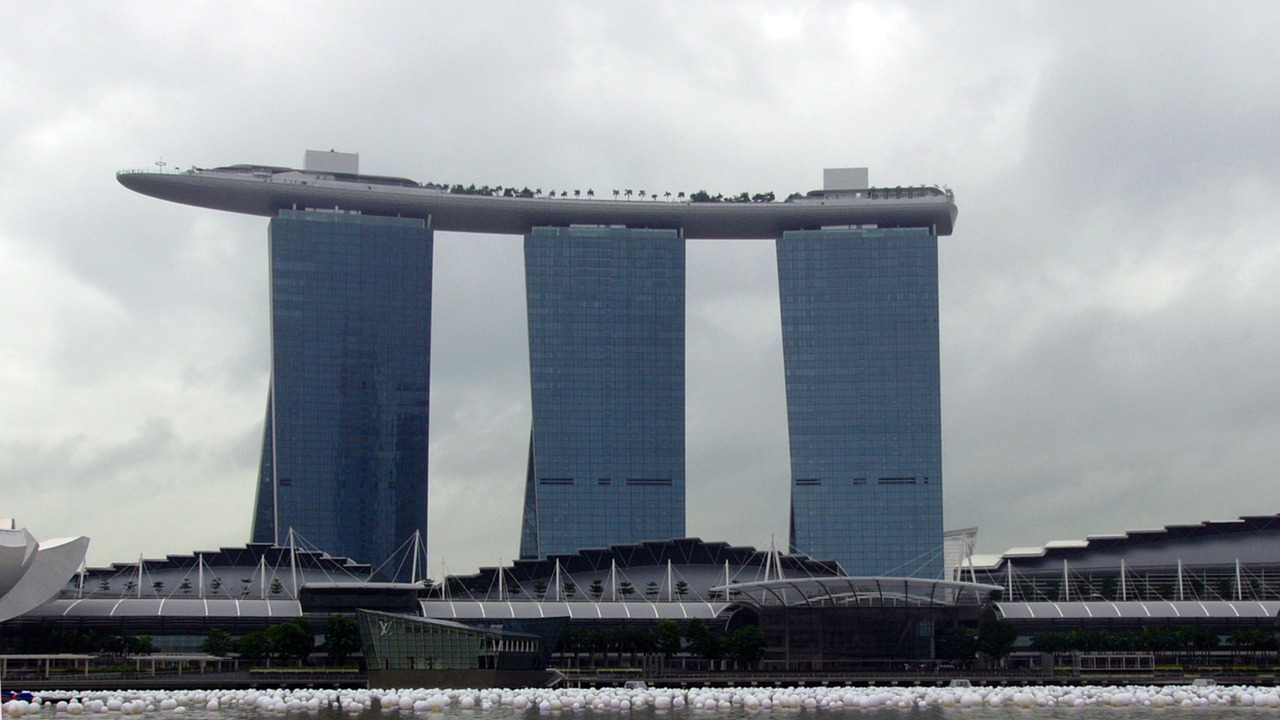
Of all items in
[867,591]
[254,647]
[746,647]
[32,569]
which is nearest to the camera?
[32,569]

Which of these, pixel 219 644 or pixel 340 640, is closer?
pixel 340 640

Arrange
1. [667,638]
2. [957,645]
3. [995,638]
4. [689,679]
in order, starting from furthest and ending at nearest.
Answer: [957,645], [995,638], [667,638], [689,679]

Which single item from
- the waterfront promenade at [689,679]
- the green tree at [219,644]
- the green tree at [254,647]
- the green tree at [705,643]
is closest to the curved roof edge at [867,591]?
the green tree at [705,643]

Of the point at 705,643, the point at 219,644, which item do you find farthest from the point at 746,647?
the point at 219,644

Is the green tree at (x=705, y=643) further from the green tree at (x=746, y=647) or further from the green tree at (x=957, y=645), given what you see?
the green tree at (x=957, y=645)

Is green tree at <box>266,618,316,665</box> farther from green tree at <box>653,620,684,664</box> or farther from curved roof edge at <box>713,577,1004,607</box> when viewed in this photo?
curved roof edge at <box>713,577,1004,607</box>

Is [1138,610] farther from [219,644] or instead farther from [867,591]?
[219,644]
